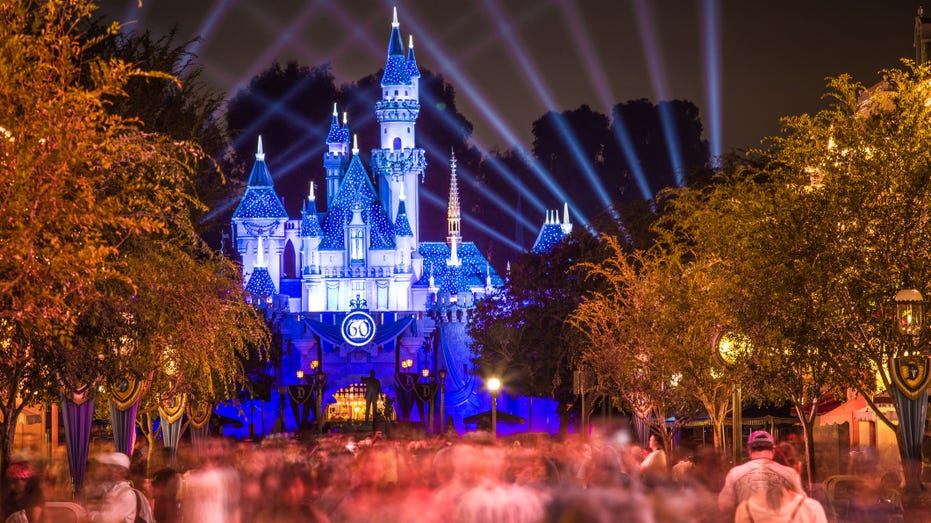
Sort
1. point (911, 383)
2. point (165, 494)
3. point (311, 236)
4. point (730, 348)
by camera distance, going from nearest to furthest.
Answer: point (165, 494)
point (911, 383)
point (730, 348)
point (311, 236)

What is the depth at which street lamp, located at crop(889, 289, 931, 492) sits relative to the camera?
16281 mm

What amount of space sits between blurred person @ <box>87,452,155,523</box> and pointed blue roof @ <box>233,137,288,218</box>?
3590 inches

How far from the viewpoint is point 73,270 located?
35.4 feet

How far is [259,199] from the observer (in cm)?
10206

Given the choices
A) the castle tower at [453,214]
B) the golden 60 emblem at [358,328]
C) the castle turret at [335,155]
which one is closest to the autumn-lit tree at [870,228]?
the golden 60 emblem at [358,328]

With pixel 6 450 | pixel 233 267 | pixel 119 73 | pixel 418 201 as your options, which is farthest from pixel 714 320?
pixel 418 201

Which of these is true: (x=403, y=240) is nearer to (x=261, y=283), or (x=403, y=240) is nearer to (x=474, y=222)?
(x=261, y=283)

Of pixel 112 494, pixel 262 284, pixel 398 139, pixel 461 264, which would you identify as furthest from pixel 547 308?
pixel 398 139

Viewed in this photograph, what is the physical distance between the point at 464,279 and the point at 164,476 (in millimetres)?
85893

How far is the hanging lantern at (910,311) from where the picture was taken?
53.2 ft

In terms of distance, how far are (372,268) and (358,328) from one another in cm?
1673

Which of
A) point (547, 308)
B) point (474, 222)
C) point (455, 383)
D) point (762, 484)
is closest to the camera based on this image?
point (762, 484)

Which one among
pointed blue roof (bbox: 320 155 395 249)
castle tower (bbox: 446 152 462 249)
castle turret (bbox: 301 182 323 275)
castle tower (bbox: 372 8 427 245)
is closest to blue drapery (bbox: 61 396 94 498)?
pointed blue roof (bbox: 320 155 395 249)

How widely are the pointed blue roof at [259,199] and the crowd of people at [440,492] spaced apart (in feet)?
281
